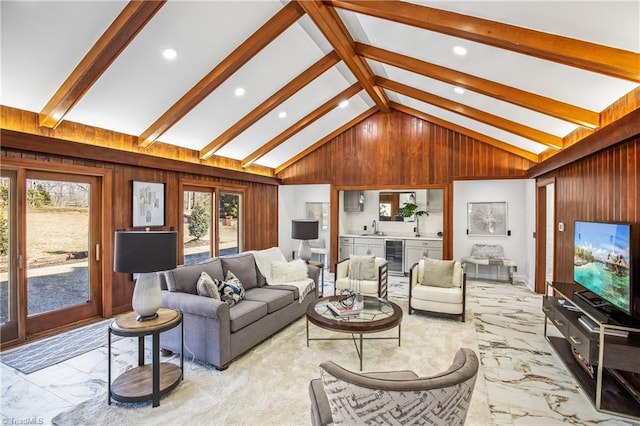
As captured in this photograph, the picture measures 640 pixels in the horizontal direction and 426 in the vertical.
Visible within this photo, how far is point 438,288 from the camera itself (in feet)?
14.9

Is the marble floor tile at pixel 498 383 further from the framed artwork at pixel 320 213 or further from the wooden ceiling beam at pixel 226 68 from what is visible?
the framed artwork at pixel 320 213

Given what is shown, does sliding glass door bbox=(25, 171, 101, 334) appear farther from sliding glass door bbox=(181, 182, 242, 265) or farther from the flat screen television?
the flat screen television

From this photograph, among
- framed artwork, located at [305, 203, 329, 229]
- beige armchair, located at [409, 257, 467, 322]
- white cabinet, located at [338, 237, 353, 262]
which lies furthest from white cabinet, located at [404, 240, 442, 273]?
beige armchair, located at [409, 257, 467, 322]

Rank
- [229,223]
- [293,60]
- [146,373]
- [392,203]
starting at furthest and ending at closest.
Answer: [392,203]
[229,223]
[293,60]
[146,373]

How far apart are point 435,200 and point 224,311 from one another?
20.3ft

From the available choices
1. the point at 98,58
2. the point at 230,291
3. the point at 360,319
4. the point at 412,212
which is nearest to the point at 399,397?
the point at 360,319

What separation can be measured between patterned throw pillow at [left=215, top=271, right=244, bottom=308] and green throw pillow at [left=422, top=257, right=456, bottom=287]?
104 inches

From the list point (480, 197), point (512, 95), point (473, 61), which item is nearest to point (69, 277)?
→ point (473, 61)

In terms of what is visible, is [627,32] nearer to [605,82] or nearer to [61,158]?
[605,82]

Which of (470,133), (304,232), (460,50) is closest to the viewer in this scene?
(460,50)

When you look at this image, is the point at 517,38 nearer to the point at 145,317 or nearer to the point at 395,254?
the point at 145,317

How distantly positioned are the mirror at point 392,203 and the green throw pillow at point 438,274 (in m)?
3.45

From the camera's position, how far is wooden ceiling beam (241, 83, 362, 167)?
5.88 meters

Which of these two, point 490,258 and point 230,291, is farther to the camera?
point 490,258
